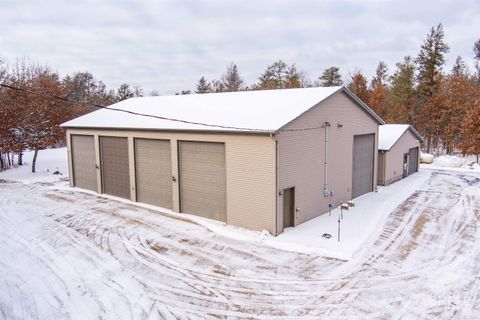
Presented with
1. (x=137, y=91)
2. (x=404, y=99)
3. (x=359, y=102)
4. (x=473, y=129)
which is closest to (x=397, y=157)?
(x=359, y=102)

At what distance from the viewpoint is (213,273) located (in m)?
9.88

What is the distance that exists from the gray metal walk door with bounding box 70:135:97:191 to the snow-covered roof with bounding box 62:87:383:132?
3.14 ft

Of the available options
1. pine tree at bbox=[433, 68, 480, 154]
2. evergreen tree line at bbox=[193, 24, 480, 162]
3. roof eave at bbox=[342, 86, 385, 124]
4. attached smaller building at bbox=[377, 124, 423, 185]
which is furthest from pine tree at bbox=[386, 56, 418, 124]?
roof eave at bbox=[342, 86, 385, 124]

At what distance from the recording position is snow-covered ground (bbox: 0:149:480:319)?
317 inches

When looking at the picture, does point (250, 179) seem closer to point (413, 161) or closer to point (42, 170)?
point (413, 161)

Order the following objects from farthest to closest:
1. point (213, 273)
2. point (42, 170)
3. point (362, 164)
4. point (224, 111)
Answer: point (42, 170)
point (362, 164)
point (224, 111)
point (213, 273)

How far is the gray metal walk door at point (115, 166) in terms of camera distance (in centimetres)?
1848

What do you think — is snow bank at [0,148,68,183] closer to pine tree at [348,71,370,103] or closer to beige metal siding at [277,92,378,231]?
beige metal siding at [277,92,378,231]

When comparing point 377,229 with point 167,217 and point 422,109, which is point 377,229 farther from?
point 422,109

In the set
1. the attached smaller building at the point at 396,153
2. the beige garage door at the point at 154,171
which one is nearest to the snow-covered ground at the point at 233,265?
the beige garage door at the point at 154,171

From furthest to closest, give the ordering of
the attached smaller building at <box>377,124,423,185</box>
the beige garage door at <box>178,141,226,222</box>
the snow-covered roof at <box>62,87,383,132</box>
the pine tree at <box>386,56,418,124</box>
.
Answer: the pine tree at <box>386,56,418,124</box>
the attached smaller building at <box>377,124,423,185</box>
the beige garage door at <box>178,141,226,222</box>
the snow-covered roof at <box>62,87,383,132</box>

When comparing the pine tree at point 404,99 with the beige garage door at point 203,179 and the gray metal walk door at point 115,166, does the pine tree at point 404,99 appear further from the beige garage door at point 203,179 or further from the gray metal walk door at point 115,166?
the gray metal walk door at point 115,166

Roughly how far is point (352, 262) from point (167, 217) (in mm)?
8175

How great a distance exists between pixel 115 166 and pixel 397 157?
58.4ft
